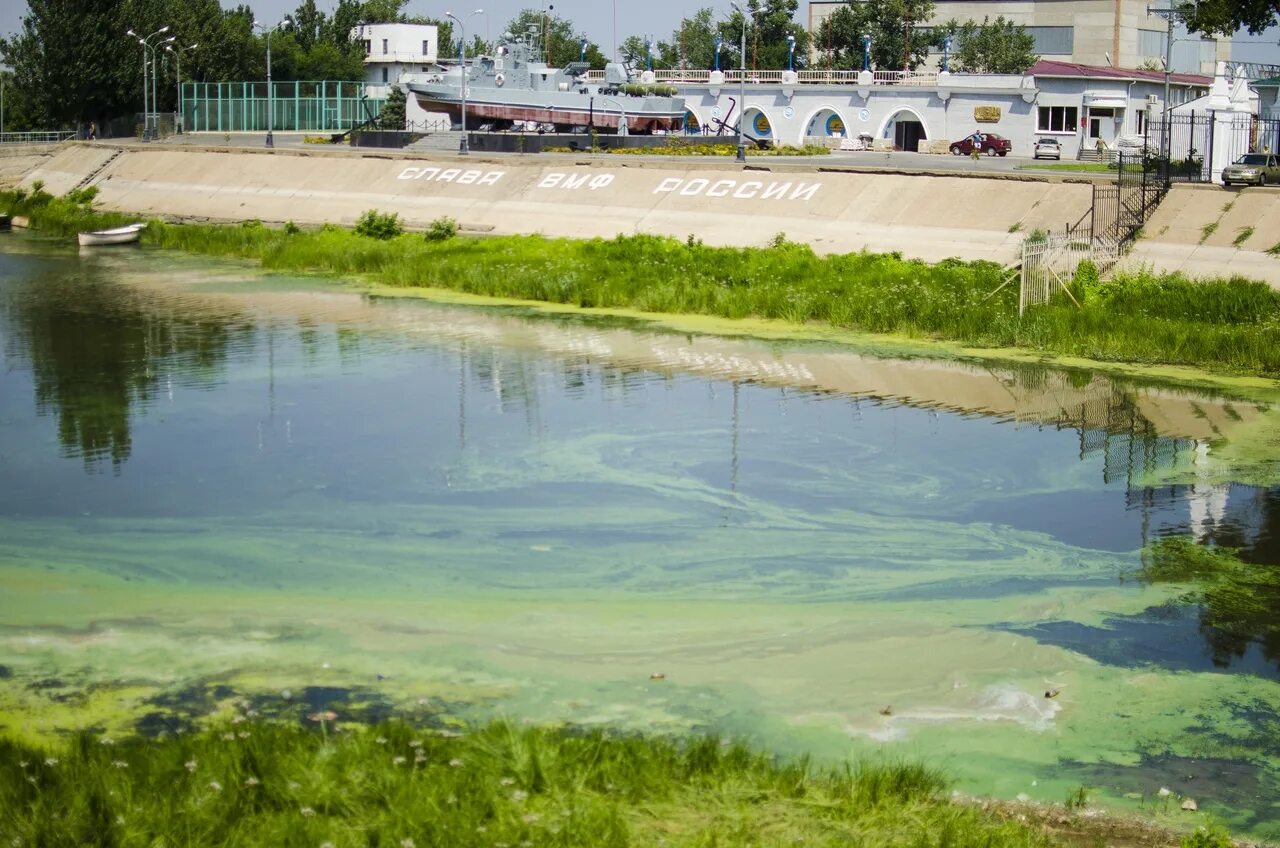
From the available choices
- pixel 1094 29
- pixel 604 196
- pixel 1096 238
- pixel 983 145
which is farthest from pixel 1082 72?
pixel 1096 238

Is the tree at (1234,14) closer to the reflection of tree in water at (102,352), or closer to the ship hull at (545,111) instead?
the reflection of tree in water at (102,352)

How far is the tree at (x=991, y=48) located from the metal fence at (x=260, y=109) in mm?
42338

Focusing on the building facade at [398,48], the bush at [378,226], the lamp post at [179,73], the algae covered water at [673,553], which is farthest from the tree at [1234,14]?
the building facade at [398,48]

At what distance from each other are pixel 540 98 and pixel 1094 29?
1913 inches

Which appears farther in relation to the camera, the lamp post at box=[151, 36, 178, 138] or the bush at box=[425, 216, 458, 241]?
the lamp post at box=[151, 36, 178, 138]

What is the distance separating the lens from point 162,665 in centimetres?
1423

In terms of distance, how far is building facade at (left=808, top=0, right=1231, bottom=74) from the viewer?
11694cm

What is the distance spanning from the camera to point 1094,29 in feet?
389

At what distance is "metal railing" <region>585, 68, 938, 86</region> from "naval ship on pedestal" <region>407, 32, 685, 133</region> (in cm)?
324

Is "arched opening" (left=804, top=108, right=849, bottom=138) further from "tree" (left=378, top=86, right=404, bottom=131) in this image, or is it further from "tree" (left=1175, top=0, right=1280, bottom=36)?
"tree" (left=1175, top=0, right=1280, bottom=36)

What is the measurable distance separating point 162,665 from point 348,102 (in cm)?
10315

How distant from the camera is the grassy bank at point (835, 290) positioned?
3055cm

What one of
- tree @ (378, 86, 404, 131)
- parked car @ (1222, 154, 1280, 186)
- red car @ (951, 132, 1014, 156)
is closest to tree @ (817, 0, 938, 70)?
red car @ (951, 132, 1014, 156)

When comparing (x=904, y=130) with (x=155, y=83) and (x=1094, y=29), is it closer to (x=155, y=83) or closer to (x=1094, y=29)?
(x=1094, y=29)
